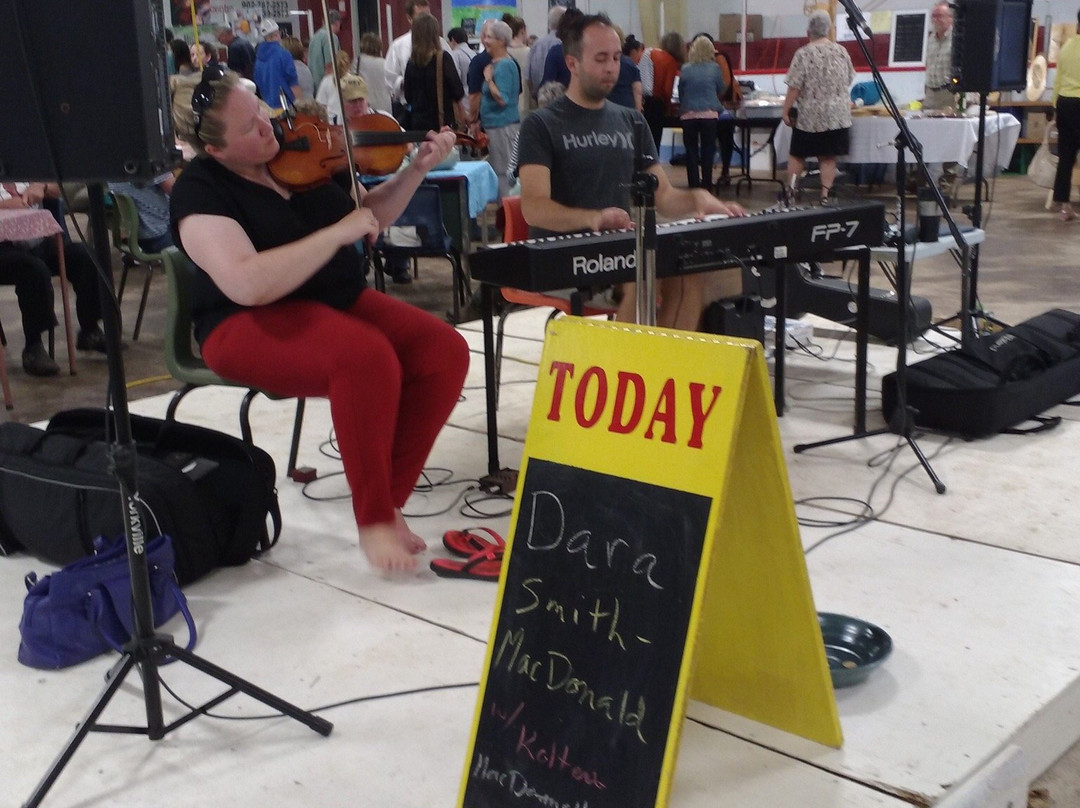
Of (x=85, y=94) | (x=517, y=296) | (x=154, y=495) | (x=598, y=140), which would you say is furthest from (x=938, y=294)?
(x=85, y=94)

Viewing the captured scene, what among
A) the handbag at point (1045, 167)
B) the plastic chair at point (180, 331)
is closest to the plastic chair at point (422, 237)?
the plastic chair at point (180, 331)

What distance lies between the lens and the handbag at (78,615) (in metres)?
2.12

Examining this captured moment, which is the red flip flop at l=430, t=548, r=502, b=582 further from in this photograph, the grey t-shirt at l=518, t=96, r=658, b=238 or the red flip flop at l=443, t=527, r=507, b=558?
the grey t-shirt at l=518, t=96, r=658, b=238

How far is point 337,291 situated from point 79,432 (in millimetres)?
729

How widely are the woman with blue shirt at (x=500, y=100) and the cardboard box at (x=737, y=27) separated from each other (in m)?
5.16

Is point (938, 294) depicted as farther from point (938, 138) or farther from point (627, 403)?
point (627, 403)

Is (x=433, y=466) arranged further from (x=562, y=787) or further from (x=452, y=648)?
(x=562, y=787)

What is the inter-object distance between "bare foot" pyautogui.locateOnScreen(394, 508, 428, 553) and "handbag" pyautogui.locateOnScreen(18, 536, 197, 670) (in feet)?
1.63

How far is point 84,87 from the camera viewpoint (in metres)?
1.58

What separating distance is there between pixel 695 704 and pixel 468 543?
0.79m

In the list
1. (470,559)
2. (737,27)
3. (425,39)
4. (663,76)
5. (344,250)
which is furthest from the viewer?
(737,27)

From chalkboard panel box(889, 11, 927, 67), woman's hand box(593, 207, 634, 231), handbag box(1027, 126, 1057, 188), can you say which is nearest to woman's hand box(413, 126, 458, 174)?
woman's hand box(593, 207, 634, 231)

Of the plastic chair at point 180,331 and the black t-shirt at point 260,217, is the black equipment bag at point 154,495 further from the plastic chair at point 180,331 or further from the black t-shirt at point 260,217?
the black t-shirt at point 260,217

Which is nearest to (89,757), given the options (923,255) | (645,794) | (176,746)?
(176,746)
